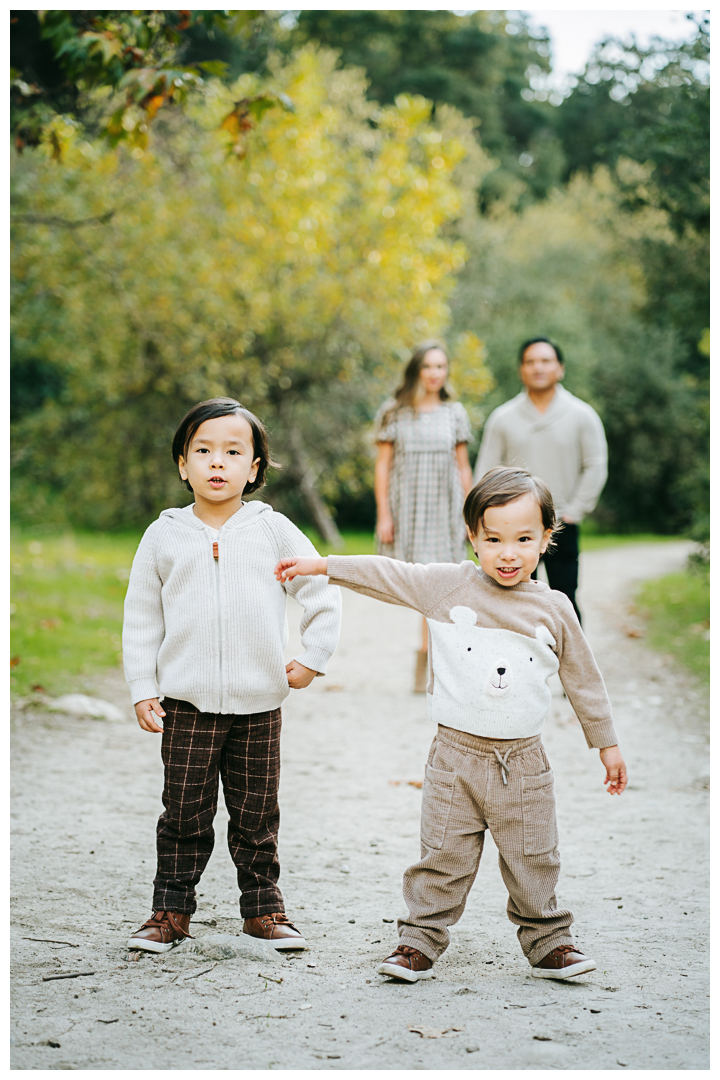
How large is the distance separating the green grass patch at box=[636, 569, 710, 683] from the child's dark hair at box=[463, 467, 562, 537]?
16.6 ft

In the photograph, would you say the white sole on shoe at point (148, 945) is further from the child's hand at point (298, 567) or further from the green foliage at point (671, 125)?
the green foliage at point (671, 125)

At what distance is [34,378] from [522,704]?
73.9 ft

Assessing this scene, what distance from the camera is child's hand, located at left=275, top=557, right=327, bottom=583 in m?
2.88

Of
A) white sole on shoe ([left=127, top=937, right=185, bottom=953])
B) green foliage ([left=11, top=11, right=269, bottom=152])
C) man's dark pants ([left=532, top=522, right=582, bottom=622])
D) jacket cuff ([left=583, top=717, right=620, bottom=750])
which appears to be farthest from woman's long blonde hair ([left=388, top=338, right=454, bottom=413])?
white sole on shoe ([left=127, top=937, right=185, bottom=953])

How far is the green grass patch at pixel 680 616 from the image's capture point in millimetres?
8391

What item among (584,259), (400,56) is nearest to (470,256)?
(584,259)

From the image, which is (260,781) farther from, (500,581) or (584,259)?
(584,259)

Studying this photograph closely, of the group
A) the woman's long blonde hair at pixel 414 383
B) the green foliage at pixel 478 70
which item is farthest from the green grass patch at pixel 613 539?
the woman's long blonde hair at pixel 414 383

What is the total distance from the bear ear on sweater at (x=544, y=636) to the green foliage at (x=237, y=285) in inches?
425

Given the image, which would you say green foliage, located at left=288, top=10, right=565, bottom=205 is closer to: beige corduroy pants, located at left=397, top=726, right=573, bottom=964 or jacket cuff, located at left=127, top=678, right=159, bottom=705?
jacket cuff, located at left=127, top=678, right=159, bottom=705

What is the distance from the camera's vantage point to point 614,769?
293 cm
